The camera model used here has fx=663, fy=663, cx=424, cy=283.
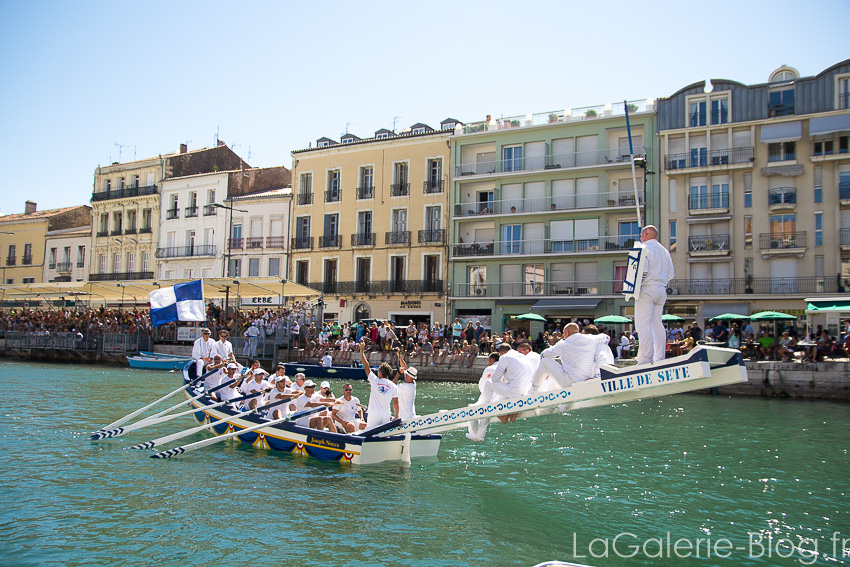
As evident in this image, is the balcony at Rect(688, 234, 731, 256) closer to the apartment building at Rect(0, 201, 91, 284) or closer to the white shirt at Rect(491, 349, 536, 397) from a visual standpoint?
the white shirt at Rect(491, 349, 536, 397)

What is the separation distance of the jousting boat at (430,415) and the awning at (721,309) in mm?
28132

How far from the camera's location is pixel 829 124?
1436 inches

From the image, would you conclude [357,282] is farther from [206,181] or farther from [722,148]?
[722,148]

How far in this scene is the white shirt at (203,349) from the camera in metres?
19.3

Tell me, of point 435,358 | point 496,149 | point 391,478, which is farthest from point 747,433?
point 496,149

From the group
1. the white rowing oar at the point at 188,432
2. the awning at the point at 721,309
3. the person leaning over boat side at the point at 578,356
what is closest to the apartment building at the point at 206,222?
the awning at the point at 721,309

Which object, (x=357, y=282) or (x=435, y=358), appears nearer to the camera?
(x=435, y=358)

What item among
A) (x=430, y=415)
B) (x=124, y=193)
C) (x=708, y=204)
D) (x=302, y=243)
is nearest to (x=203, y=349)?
(x=430, y=415)

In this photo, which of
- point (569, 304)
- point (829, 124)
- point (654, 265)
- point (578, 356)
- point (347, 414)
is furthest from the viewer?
point (569, 304)

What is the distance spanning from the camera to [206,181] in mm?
54875

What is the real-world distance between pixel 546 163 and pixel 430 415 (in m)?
34.5

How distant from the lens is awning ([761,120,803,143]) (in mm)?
37281

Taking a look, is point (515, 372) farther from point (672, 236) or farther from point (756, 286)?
point (672, 236)

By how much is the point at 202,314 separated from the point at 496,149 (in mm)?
26747
